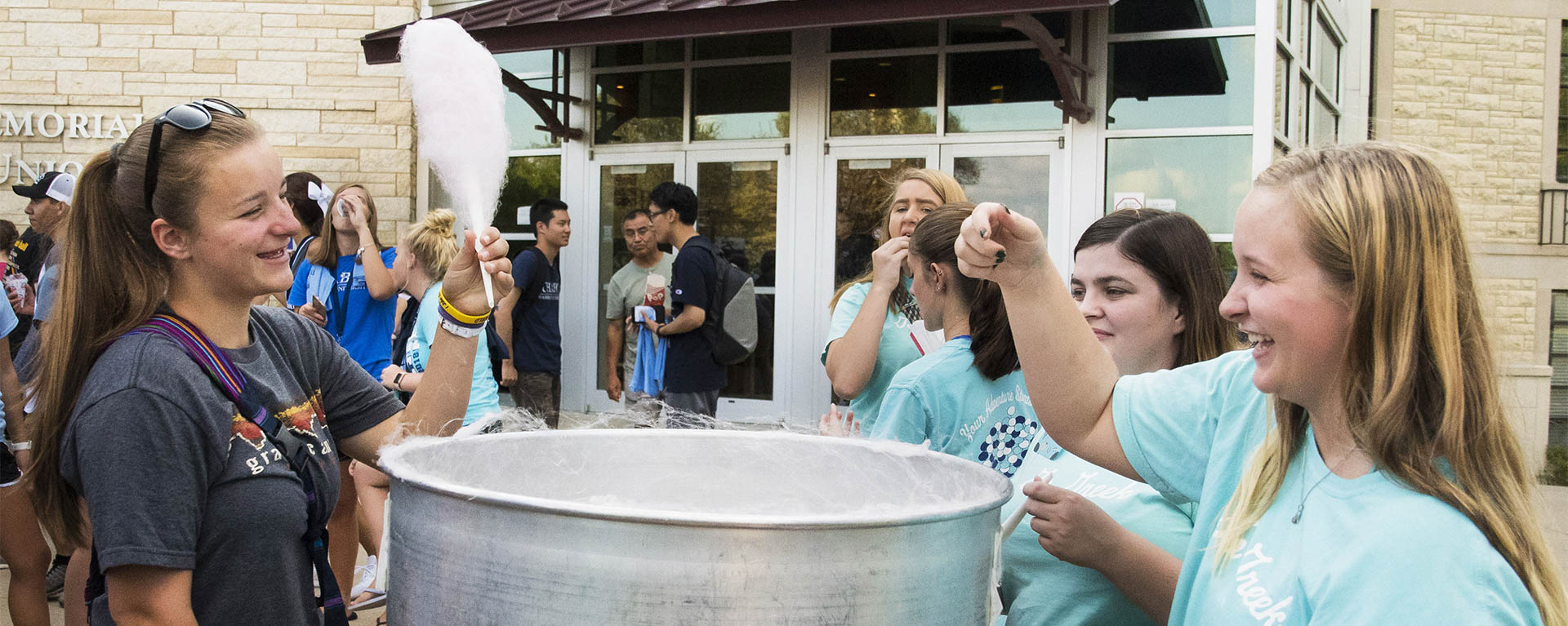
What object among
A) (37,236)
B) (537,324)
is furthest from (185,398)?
(37,236)

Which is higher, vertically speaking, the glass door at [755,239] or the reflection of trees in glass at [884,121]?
the reflection of trees in glass at [884,121]

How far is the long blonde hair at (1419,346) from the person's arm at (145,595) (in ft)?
4.47

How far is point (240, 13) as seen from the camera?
8508 mm

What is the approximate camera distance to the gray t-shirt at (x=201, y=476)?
145cm

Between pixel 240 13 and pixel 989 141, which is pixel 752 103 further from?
pixel 240 13

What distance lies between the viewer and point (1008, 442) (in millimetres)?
2240

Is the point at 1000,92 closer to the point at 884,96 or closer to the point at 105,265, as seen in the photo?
the point at 884,96

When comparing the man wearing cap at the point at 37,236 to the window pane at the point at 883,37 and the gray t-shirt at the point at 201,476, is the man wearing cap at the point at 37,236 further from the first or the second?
the window pane at the point at 883,37

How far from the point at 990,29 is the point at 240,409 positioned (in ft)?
21.6

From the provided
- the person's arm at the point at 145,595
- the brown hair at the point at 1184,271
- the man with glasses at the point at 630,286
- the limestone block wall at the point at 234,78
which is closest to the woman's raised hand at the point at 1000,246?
the brown hair at the point at 1184,271

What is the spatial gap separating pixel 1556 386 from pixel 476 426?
14.5 metres

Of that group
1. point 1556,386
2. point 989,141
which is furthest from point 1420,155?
point 1556,386

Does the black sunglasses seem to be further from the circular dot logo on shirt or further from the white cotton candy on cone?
the circular dot logo on shirt

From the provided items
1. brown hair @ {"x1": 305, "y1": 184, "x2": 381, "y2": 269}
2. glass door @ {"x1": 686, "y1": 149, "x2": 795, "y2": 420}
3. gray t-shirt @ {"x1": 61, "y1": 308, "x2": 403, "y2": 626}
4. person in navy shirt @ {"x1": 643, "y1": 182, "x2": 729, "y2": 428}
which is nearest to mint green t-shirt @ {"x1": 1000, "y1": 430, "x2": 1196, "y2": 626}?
gray t-shirt @ {"x1": 61, "y1": 308, "x2": 403, "y2": 626}
